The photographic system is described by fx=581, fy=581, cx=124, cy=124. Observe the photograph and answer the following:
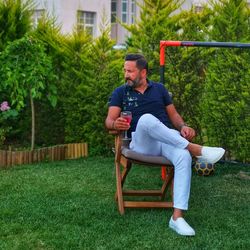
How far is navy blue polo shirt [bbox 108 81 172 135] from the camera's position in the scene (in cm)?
496

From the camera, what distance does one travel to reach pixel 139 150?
4.62m

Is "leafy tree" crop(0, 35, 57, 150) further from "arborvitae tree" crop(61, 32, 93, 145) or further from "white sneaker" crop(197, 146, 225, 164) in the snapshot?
"white sneaker" crop(197, 146, 225, 164)

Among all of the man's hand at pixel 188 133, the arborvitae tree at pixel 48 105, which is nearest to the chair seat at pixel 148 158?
the man's hand at pixel 188 133

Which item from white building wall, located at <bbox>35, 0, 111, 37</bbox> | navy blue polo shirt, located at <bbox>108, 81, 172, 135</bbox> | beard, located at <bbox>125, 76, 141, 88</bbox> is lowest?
navy blue polo shirt, located at <bbox>108, 81, 172, 135</bbox>

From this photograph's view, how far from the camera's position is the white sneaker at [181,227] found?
408 cm

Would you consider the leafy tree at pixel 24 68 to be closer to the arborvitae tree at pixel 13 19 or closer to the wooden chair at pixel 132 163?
the arborvitae tree at pixel 13 19

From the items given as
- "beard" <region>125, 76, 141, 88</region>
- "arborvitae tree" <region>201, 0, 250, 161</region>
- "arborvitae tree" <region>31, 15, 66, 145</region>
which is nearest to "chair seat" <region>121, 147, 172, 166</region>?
"beard" <region>125, 76, 141, 88</region>

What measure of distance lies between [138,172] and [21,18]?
2975 mm

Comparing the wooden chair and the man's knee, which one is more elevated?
the man's knee

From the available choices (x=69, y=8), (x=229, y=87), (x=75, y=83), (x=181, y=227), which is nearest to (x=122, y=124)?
(x=181, y=227)

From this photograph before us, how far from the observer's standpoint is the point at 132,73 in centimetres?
489

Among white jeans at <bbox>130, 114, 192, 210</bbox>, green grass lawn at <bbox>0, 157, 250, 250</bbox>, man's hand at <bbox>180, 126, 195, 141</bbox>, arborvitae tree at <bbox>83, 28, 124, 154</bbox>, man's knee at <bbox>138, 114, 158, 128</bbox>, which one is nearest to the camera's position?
green grass lawn at <bbox>0, 157, 250, 250</bbox>

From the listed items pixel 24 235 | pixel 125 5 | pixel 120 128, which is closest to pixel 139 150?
pixel 120 128

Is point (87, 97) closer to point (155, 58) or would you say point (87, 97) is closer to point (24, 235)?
point (155, 58)
